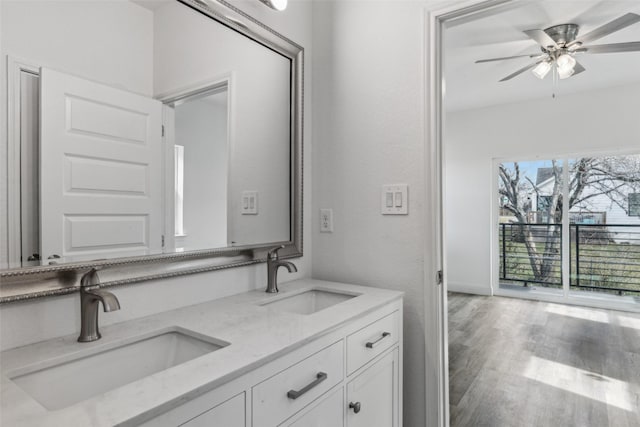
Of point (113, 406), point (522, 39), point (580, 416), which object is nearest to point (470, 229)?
point (522, 39)

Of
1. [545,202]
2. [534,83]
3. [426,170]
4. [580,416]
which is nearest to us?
[426,170]

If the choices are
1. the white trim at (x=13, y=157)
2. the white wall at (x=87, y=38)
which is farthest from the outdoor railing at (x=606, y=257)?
the white trim at (x=13, y=157)

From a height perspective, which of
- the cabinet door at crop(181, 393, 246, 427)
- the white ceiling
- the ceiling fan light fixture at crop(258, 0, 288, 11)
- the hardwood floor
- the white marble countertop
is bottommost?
the hardwood floor

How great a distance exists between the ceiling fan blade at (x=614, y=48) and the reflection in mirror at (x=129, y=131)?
2401mm

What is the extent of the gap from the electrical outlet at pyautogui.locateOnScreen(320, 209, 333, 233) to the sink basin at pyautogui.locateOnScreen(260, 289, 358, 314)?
1.07ft

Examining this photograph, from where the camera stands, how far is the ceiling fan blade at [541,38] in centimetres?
247

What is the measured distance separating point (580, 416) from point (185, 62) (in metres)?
2.64

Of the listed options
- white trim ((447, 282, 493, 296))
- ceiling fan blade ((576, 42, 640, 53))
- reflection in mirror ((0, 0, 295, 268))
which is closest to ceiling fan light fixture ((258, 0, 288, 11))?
reflection in mirror ((0, 0, 295, 268))

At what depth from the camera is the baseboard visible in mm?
4855

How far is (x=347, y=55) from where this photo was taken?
1.72 meters

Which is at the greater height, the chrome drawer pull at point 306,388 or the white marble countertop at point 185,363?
the white marble countertop at point 185,363

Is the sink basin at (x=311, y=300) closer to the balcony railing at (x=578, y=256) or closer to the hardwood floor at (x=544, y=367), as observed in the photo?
the hardwood floor at (x=544, y=367)

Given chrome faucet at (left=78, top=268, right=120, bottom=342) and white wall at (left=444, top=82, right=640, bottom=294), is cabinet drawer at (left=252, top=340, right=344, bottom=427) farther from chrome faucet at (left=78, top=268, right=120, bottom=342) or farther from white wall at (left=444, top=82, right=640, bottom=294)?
white wall at (left=444, top=82, right=640, bottom=294)

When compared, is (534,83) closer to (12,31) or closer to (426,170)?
(426,170)
